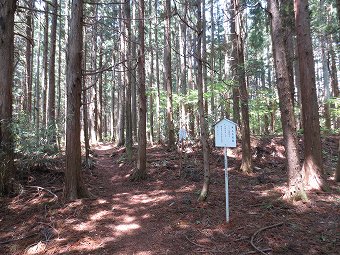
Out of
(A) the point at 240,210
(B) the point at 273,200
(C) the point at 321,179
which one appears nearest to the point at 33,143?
(A) the point at 240,210

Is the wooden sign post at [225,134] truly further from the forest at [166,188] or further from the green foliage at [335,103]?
the green foliage at [335,103]

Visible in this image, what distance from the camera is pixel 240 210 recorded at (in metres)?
6.37

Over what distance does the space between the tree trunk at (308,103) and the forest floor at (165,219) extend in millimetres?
735

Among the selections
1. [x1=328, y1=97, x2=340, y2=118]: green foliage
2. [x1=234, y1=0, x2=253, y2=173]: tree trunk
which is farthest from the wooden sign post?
[x1=328, y1=97, x2=340, y2=118]: green foliage

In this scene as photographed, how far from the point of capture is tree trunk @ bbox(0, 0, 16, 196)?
282 inches

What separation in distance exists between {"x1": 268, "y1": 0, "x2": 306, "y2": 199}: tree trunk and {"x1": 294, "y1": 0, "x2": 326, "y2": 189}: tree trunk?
3.01 ft

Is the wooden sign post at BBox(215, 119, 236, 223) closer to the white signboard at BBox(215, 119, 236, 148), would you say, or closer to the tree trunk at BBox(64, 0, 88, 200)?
the white signboard at BBox(215, 119, 236, 148)

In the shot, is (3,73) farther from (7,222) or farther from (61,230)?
(61,230)

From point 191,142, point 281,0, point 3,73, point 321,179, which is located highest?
point 281,0

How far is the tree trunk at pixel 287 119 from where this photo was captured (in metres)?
6.49

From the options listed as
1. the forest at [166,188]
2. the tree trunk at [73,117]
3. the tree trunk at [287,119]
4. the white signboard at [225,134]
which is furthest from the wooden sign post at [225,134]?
the tree trunk at [73,117]

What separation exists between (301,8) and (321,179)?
4793 millimetres

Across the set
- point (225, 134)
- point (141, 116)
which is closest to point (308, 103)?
point (225, 134)

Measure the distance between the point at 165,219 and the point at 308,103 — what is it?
5.11m
